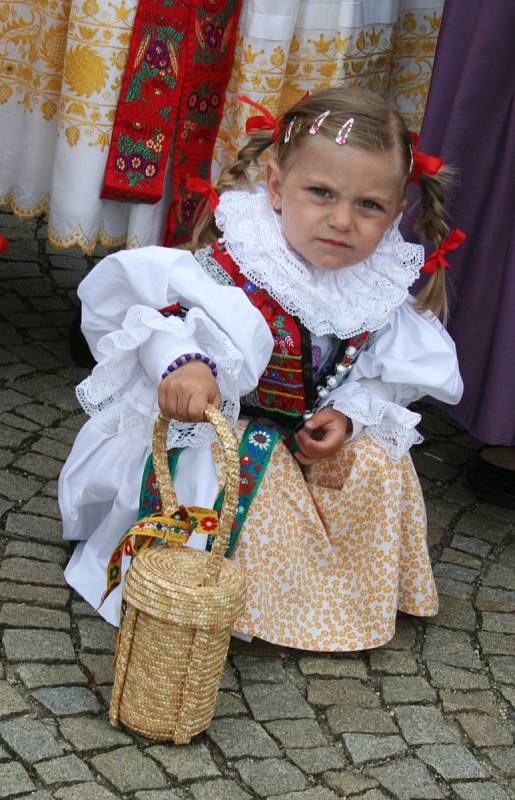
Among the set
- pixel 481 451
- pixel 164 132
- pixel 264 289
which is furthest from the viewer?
pixel 481 451

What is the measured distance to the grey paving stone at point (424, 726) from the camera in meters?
2.38

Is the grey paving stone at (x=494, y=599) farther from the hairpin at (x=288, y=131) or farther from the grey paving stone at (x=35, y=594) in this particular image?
the hairpin at (x=288, y=131)

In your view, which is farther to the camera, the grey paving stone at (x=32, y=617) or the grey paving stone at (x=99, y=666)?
the grey paving stone at (x=32, y=617)

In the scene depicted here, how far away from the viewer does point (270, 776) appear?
85.7 inches

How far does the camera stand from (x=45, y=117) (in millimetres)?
3326

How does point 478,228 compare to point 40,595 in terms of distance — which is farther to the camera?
point 478,228

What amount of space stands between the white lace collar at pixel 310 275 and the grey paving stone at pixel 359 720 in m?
0.76

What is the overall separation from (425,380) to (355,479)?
0.90 feet

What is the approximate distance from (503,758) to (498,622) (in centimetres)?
55

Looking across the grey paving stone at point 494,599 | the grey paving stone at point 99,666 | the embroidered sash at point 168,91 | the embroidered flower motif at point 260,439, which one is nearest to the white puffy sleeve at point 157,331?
the embroidered flower motif at point 260,439

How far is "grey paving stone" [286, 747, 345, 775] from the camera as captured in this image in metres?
2.23

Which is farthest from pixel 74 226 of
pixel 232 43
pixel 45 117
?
pixel 232 43

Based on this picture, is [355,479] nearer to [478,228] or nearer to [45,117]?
[478,228]

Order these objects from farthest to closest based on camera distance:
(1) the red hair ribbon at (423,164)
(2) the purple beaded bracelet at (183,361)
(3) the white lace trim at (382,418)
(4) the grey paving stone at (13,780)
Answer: (1) the red hair ribbon at (423,164)
(3) the white lace trim at (382,418)
(2) the purple beaded bracelet at (183,361)
(4) the grey paving stone at (13,780)
